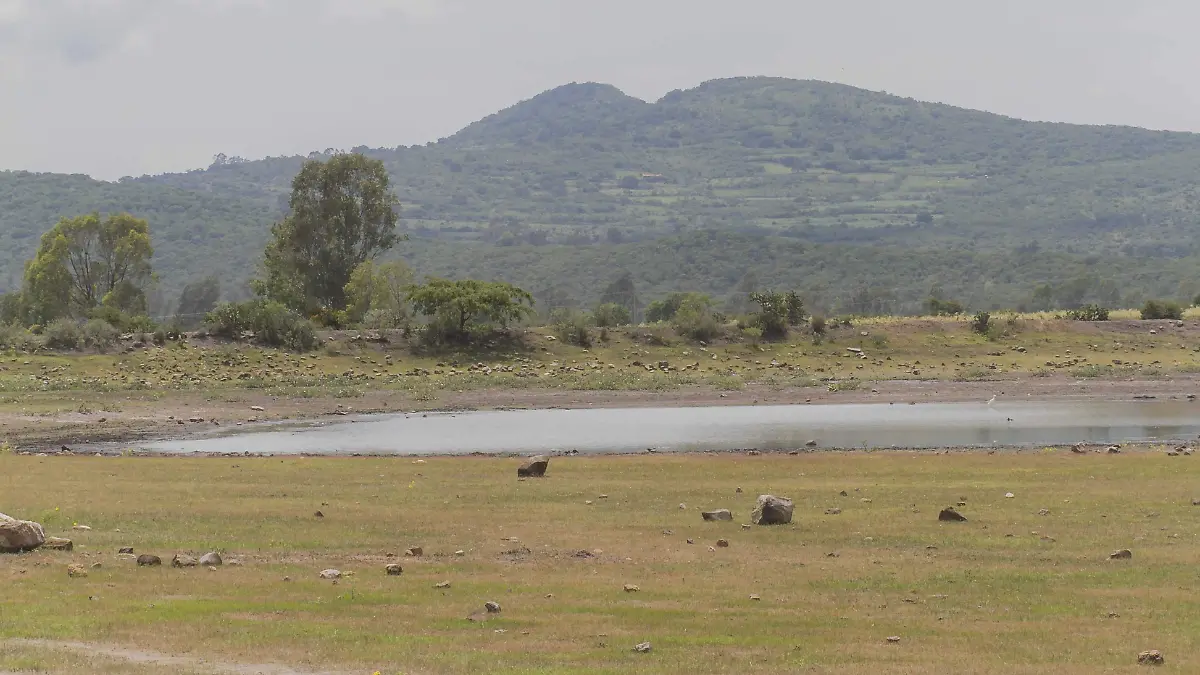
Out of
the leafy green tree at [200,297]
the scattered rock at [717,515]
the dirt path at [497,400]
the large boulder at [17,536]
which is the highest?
the large boulder at [17,536]

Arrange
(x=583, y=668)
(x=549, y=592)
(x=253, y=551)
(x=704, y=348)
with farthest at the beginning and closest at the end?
(x=704, y=348) → (x=253, y=551) → (x=549, y=592) → (x=583, y=668)

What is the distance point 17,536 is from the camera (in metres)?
15.4

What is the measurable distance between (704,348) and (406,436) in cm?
2771

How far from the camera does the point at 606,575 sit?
49.9 feet

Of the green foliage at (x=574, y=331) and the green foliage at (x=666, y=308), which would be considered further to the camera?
the green foliage at (x=666, y=308)

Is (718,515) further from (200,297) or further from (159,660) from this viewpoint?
(200,297)

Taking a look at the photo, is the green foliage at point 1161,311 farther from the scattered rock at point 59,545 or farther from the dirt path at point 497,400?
the scattered rock at point 59,545

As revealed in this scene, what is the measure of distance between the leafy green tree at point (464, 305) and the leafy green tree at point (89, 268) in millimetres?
23332

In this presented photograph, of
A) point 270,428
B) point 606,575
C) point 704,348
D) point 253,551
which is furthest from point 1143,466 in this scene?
point 704,348

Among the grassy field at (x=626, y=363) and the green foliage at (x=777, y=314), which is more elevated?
the green foliage at (x=777, y=314)

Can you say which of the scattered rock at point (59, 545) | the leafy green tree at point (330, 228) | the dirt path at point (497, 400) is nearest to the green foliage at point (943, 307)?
the dirt path at point (497, 400)

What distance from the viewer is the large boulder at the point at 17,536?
15320 millimetres

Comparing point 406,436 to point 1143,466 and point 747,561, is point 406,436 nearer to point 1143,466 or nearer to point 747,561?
point 1143,466

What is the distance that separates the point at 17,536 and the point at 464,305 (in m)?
47.0
